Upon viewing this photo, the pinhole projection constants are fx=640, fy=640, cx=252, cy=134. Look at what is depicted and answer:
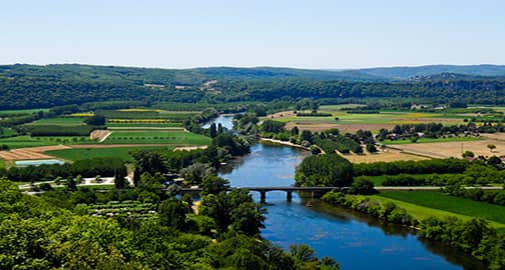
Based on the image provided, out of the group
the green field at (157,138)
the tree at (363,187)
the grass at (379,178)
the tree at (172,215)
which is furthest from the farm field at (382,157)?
the tree at (172,215)

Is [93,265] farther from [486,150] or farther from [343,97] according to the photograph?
[343,97]

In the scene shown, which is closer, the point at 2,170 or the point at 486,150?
the point at 2,170

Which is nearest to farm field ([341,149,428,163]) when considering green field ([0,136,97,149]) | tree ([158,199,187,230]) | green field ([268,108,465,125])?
green field ([268,108,465,125])

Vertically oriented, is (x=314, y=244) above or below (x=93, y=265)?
below

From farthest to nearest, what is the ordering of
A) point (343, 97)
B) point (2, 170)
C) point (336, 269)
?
point (343, 97) < point (2, 170) < point (336, 269)

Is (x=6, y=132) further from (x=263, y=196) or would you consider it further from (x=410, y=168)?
(x=410, y=168)

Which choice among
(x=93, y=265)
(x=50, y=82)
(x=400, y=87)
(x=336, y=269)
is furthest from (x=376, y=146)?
(x=400, y=87)
